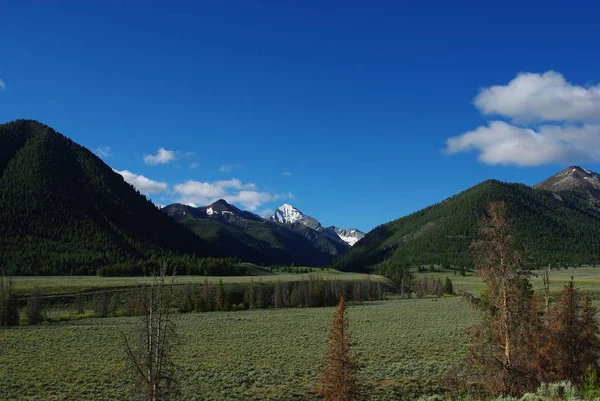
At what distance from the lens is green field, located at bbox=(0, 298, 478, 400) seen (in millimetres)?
30500

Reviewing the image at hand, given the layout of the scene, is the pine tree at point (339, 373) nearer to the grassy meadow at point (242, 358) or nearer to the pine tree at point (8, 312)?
the grassy meadow at point (242, 358)

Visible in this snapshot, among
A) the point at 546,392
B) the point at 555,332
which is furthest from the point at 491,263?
the point at 555,332

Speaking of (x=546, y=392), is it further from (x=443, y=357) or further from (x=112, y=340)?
(x=112, y=340)

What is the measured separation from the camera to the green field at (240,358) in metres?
30.5

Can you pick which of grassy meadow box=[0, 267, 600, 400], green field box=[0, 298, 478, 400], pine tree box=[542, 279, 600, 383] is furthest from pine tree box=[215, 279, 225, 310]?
pine tree box=[542, 279, 600, 383]

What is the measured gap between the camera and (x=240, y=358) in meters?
42.4

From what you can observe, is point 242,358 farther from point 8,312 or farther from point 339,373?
point 8,312

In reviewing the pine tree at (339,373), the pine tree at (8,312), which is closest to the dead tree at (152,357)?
the pine tree at (339,373)

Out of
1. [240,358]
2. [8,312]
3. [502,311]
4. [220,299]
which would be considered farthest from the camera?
[220,299]

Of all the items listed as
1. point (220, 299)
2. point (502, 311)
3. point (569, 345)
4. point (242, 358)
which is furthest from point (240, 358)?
point (220, 299)

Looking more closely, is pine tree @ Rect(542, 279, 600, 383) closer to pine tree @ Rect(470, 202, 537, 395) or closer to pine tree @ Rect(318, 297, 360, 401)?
pine tree @ Rect(470, 202, 537, 395)

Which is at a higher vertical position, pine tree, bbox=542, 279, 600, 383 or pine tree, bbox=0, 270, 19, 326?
pine tree, bbox=542, 279, 600, 383

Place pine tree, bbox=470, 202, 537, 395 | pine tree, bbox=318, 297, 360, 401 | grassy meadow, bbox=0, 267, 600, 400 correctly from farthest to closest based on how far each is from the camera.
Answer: grassy meadow, bbox=0, 267, 600, 400 → pine tree, bbox=318, 297, 360, 401 → pine tree, bbox=470, 202, 537, 395

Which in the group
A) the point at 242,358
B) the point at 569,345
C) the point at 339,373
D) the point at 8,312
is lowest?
the point at 242,358
